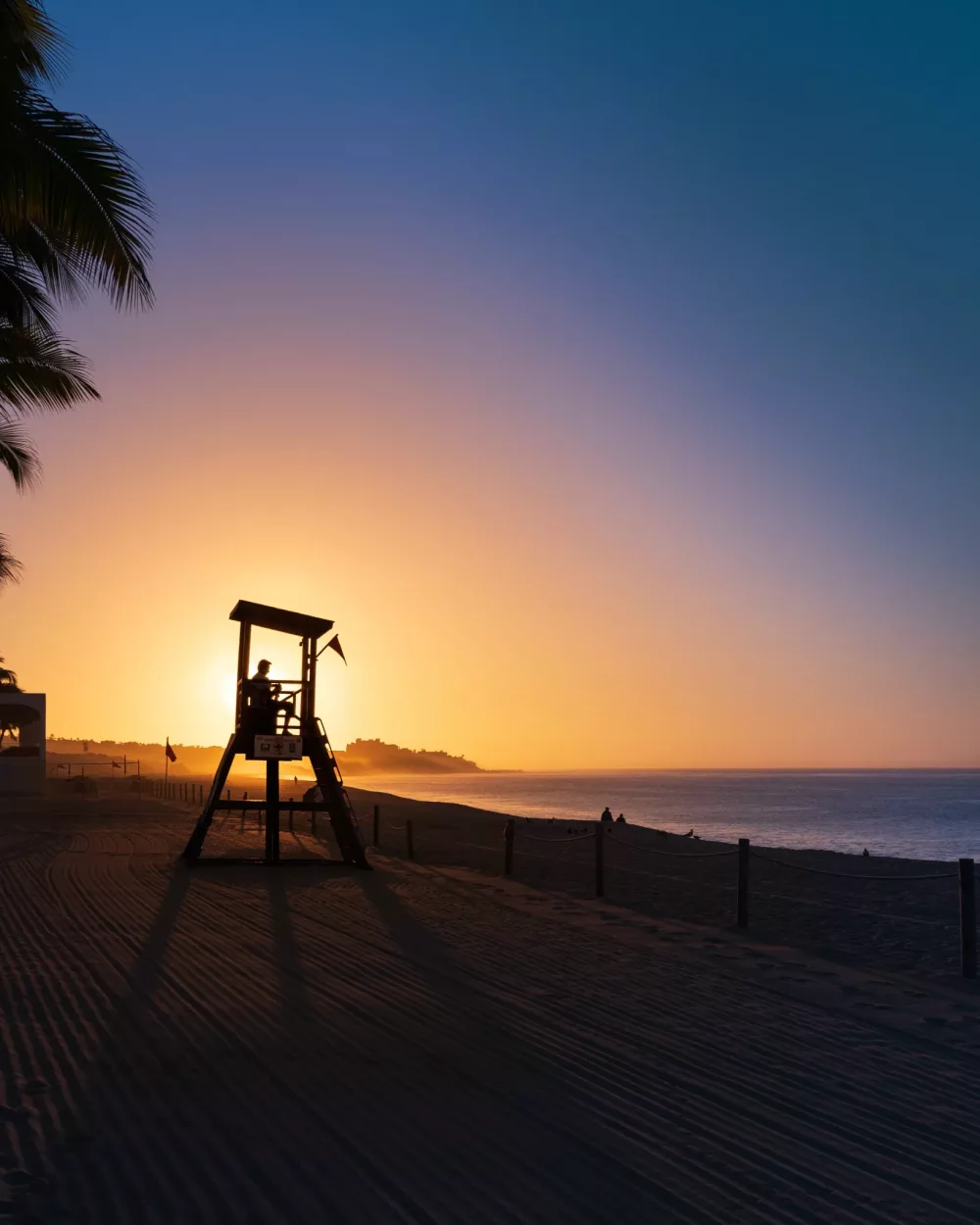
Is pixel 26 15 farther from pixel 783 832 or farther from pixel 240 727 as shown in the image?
pixel 783 832

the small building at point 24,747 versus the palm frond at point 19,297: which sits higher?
the palm frond at point 19,297

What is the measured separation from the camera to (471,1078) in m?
6.46

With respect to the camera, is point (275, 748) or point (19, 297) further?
point (275, 748)

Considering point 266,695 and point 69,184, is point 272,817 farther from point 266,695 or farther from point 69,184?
point 69,184

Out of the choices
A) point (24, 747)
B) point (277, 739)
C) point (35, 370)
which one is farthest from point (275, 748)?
point (24, 747)

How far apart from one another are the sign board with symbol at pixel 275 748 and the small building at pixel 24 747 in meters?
34.6

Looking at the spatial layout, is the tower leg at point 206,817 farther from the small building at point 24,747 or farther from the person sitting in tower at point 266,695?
the small building at point 24,747

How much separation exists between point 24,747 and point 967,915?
51.6 meters

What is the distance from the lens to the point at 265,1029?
24.9 feet

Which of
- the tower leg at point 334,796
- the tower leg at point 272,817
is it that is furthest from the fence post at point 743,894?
the tower leg at point 272,817

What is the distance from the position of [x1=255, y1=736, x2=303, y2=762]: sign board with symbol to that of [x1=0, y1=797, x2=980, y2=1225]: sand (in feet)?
25.7

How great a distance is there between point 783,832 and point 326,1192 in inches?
2251

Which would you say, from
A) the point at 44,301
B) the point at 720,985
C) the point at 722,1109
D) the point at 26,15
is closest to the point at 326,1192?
the point at 722,1109

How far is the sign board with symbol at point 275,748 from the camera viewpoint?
20391 millimetres
